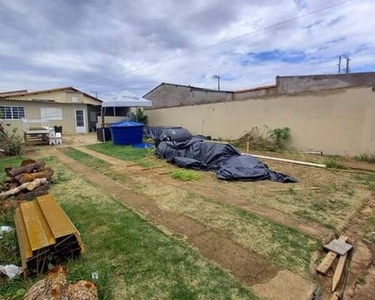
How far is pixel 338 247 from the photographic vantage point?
2.76m

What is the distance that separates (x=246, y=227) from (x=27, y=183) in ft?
13.2

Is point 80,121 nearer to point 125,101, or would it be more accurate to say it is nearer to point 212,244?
point 125,101

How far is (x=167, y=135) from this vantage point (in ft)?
32.9

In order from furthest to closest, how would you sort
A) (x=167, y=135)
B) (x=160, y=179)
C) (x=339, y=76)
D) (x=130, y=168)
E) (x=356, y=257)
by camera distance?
(x=339, y=76)
(x=167, y=135)
(x=130, y=168)
(x=160, y=179)
(x=356, y=257)

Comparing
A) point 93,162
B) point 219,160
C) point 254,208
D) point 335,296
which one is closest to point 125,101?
point 93,162

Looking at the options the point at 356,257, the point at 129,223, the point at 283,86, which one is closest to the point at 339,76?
the point at 283,86

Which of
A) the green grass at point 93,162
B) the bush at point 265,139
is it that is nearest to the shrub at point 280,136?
the bush at point 265,139

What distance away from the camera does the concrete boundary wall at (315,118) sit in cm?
743

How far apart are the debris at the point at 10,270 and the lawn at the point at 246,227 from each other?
2.07 meters

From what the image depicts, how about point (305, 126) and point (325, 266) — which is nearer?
point (325, 266)

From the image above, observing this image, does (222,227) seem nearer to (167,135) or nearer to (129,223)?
(129,223)

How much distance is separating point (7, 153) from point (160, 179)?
22.6 feet

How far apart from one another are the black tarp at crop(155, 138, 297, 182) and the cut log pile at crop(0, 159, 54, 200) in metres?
3.39

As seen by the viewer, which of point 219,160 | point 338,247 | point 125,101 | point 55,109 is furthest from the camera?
point 55,109
